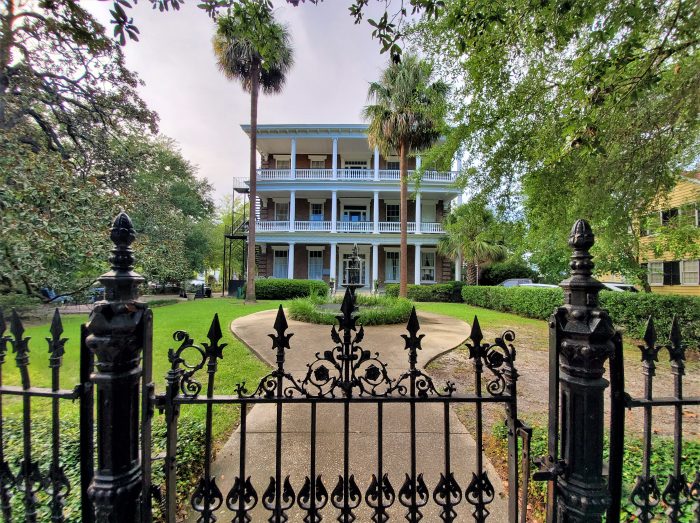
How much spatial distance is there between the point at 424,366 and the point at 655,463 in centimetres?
303

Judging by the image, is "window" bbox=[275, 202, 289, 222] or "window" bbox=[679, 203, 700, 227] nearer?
"window" bbox=[679, 203, 700, 227]

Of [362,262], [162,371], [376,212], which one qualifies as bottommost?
[162,371]

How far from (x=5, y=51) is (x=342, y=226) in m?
16.4

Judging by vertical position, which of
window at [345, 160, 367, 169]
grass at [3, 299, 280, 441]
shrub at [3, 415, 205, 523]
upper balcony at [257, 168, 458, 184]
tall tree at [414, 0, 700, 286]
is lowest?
grass at [3, 299, 280, 441]

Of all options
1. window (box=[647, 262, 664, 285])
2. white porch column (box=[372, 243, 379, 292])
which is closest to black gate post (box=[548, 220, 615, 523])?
white porch column (box=[372, 243, 379, 292])

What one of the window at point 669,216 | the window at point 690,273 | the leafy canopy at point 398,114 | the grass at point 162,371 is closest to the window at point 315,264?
the leafy canopy at point 398,114

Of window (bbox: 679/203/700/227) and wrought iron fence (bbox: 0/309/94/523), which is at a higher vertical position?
window (bbox: 679/203/700/227)

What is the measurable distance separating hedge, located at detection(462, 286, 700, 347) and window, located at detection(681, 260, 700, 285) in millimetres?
10968

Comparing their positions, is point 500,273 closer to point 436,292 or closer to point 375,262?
point 436,292

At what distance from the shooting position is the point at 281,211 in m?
23.4

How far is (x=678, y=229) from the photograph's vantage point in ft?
24.3

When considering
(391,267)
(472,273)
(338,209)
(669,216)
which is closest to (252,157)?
(338,209)

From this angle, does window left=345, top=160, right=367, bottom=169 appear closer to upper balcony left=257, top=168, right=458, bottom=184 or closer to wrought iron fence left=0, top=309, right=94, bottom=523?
upper balcony left=257, top=168, right=458, bottom=184

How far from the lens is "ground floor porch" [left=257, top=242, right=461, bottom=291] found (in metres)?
21.5
